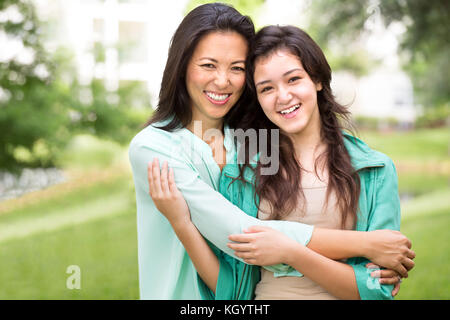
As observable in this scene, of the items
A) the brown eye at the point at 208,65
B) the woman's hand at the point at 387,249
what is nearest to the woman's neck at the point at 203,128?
the brown eye at the point at 208,65

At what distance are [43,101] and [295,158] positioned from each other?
6.08 meters

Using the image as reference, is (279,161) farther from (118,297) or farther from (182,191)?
(118,297)

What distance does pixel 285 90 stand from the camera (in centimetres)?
198

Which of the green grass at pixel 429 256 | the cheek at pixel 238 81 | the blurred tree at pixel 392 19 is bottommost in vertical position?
the green grass at pixel 429 256

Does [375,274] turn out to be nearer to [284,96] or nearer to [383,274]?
[383,274]

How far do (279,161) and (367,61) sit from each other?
2322cm

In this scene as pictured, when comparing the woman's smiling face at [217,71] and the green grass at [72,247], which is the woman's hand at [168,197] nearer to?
the woman's smiling face at [217,71]

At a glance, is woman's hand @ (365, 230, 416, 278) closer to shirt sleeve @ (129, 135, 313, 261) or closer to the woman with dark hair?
the woman with dark hair

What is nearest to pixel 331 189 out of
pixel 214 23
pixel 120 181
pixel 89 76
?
pixel 214 23

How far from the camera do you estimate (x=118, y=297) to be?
4160 mm

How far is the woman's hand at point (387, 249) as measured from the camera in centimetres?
182

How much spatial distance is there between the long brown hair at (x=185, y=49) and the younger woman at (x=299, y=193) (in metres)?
0.13

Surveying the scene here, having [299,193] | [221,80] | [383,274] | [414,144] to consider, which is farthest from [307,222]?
[414,144]

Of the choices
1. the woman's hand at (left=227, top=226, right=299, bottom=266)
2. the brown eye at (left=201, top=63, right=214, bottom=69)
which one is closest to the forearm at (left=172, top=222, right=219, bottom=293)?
the woman's hand at (left=227, top=226, right=299, bottom=266)
